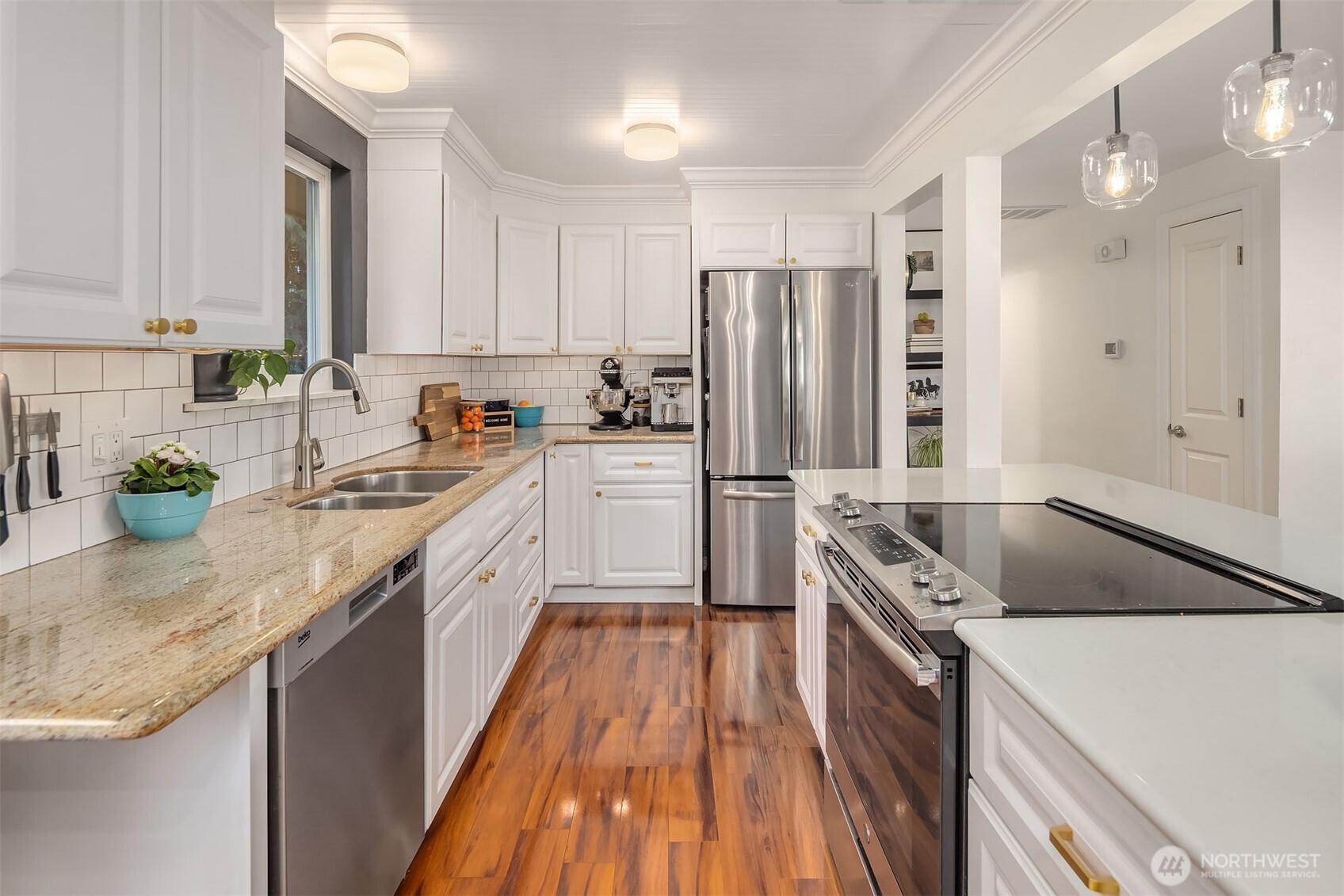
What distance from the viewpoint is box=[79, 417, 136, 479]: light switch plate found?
1.48m

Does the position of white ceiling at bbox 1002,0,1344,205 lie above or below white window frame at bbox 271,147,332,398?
above

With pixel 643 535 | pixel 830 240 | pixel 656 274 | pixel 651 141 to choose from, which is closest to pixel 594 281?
pixel 656 274

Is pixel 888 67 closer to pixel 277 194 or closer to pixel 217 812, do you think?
pixel 277 194

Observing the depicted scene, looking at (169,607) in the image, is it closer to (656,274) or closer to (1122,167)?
(1122,167)

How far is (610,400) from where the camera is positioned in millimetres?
4062

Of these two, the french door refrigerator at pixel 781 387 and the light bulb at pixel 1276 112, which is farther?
the french door refrigerator at pixel 781 387

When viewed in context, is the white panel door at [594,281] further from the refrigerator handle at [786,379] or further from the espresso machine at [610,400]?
the refrigerator handle at [786,379]

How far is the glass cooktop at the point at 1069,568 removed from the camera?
1.04 meters

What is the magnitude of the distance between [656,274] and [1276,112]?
10.2 ft

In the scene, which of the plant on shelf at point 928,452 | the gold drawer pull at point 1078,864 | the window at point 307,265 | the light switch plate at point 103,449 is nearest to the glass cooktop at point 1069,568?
the gold drawer pull at point 1078,864

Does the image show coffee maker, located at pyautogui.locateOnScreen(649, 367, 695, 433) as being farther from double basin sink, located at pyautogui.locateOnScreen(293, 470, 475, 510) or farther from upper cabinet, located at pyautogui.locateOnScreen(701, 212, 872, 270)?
double basin sink, located at pyautogui.locateOnScreen(293, 470, 475, 510)

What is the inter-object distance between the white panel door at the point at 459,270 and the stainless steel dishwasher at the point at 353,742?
177 centimetres

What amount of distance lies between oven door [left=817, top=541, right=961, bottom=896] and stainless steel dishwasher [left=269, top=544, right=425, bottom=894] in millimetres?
1005

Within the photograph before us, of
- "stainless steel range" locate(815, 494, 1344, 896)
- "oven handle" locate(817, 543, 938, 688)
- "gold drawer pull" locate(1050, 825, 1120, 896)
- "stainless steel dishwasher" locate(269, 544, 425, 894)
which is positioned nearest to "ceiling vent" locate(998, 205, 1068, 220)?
"stainless steel range" locate(815, 494, 1344, 896)
